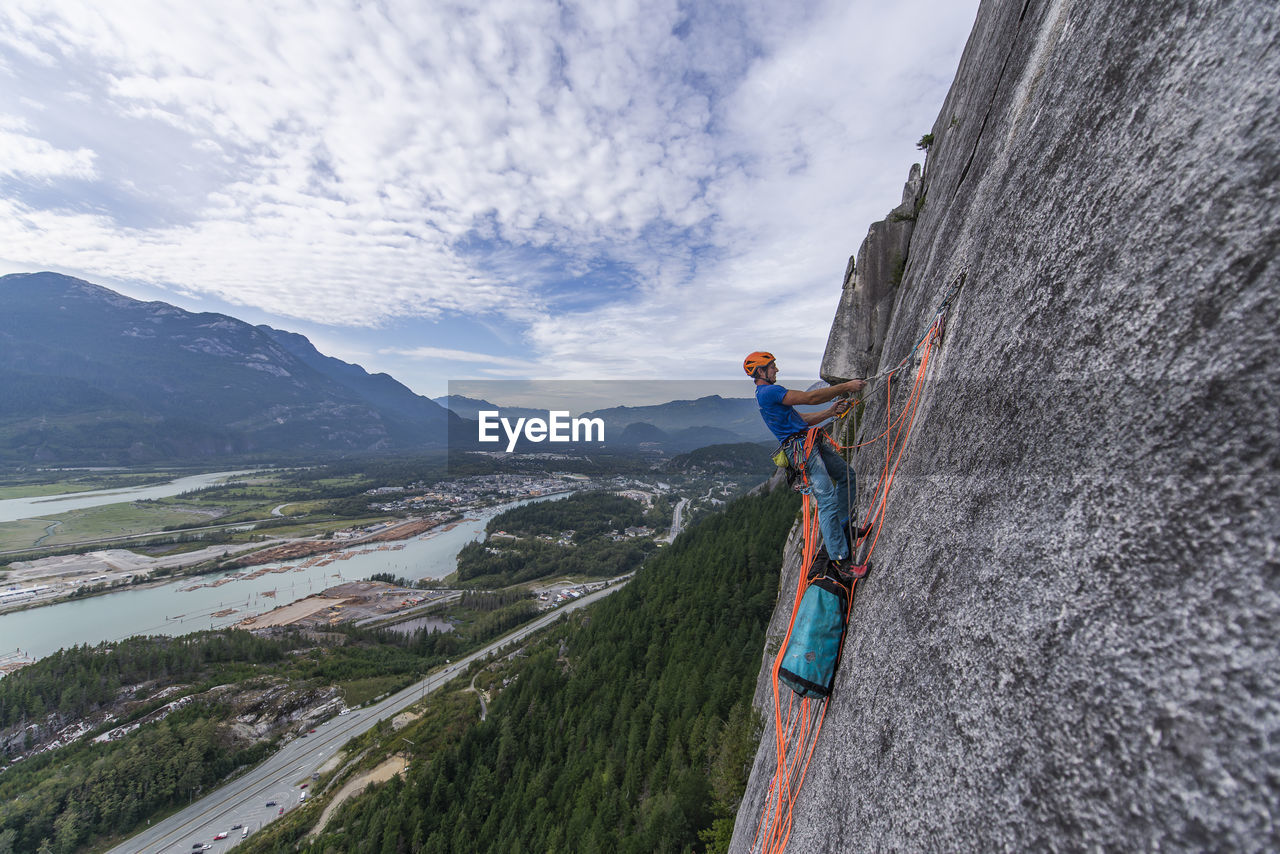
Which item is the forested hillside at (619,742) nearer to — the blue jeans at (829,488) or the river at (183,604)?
the blue jeans at (829,488)

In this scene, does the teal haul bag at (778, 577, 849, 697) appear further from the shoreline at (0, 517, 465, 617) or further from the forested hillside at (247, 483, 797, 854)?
the shoreline at (0, 517, 465, 617)

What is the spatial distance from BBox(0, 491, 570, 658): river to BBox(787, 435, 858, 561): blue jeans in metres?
88.8

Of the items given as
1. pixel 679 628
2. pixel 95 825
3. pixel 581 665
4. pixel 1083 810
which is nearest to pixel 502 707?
pixel 581 665

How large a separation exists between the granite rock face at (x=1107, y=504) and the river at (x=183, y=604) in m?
90.2

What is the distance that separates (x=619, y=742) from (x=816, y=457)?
99.0 feet

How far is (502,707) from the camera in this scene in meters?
39.2

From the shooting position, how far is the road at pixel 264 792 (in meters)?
37.2

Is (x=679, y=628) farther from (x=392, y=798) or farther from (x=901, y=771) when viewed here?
(x=901, y=771)

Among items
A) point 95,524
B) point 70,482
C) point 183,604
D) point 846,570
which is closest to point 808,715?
point 846,570

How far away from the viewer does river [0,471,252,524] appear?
4583 inches

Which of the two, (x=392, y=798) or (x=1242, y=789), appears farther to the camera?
(x=392, y=798)

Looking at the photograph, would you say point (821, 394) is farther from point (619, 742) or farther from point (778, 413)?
point (619, 742)

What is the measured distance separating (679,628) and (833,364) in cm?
3152

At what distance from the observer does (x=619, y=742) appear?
28344 millimetres
